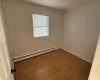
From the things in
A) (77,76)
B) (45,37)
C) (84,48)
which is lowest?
(77,76)

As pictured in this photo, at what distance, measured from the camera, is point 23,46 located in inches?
111

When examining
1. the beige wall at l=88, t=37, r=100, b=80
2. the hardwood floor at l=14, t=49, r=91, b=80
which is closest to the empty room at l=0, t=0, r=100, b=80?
the hardwood floor at l=14, t=49, r=91, b=80

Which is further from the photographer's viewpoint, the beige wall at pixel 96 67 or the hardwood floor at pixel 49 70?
the hardwood floor at pixel 49 70

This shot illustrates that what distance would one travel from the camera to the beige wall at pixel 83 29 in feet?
8.15

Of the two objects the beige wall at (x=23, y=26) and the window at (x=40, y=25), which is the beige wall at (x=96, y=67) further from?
the window at (x=40, y=25)

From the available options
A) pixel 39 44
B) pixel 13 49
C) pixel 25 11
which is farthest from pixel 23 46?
pixel 25 11

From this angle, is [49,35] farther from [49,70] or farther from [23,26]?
[49,70]

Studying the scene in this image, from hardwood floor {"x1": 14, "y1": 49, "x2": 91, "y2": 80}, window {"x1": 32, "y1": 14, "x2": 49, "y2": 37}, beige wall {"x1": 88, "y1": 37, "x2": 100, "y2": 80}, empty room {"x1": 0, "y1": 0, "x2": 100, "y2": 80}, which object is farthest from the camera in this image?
window {"x1": 32, "y1": 14, "x2": 49, "y2": 37}

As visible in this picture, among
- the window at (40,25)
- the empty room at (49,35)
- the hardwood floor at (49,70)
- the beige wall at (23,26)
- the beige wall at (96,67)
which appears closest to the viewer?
the beige wall at (96,67)

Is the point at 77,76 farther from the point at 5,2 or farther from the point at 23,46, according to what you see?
the point at 5,2

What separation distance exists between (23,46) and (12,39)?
0.46 m

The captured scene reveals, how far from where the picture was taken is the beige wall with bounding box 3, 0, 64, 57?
2.42 m

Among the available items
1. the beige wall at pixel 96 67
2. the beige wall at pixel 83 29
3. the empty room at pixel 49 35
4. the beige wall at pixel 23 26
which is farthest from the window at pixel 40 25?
the beige wall at pixel 96 67

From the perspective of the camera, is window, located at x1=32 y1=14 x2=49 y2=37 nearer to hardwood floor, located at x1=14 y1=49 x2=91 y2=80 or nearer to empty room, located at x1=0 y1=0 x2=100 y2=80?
empty room, located at x1=0 y1=0 x2=100 y2=80
